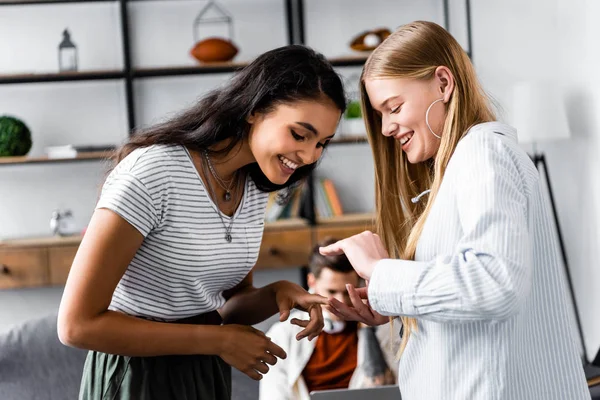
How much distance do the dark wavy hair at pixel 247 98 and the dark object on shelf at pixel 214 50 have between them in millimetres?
2844

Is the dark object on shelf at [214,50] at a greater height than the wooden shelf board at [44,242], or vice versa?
the dark object on shelf at [214,50]

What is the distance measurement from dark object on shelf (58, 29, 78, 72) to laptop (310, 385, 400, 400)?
304 cm

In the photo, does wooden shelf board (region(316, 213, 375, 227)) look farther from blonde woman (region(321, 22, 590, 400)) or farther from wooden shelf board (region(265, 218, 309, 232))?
blonde woman (region(321, 22, 590, 400))

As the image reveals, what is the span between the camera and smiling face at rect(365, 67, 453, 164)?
1288mm

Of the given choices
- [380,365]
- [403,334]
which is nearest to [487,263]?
[403,334]

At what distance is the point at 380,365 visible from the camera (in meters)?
2.56

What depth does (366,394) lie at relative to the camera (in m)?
1.73

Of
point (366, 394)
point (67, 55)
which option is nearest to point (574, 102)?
point (366, 394)

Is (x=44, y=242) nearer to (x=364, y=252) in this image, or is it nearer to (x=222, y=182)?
(x=222, y=182)

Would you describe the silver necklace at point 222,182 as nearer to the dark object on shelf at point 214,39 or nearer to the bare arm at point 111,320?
the bare arm at point 111,320

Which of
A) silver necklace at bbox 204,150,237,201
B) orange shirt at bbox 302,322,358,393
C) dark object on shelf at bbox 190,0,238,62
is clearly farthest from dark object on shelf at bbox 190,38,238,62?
silver necklace at bbox 204,150,237,201

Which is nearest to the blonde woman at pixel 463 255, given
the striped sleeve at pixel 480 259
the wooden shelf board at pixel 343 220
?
the striped sleeve at pixel 480 259

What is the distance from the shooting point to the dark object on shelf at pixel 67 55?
13.9ft

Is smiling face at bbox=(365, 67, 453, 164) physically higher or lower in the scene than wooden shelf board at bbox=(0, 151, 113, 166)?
higher
